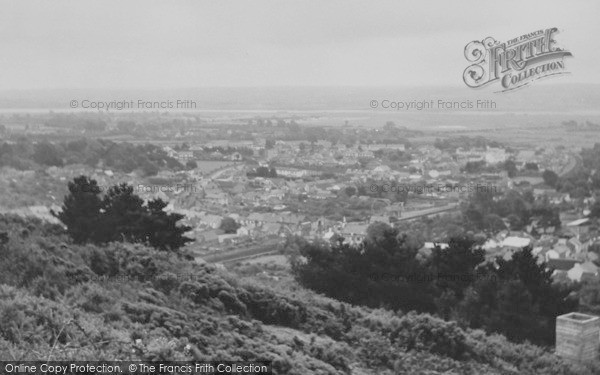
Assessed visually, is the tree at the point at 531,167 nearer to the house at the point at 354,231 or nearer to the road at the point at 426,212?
the road at the point at 426,212

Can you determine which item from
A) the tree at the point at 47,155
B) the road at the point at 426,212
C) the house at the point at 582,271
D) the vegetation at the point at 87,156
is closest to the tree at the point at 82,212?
the house at the point at 582,271

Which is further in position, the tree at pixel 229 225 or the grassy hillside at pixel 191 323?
the tree at pixel 229 225

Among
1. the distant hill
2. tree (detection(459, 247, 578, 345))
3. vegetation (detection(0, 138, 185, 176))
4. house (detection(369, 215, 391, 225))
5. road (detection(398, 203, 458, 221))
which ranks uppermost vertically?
the distant hill

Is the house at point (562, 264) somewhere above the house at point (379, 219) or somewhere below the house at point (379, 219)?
below

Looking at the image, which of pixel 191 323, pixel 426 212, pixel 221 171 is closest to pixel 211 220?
pixel 221 171

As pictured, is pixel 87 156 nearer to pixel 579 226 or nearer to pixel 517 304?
pixel 579 226

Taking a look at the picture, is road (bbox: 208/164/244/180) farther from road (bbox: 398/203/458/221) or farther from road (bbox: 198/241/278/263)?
road (bbox: 198/241/278/263)

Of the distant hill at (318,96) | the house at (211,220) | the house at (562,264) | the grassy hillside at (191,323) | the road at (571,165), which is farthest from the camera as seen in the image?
the road at (571,165)

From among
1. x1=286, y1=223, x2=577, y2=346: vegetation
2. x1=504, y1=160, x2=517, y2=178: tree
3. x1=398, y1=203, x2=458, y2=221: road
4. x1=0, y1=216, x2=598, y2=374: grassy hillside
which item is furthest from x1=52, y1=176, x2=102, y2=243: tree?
x1=504, y1=160, x2=517, y2=178: tree
